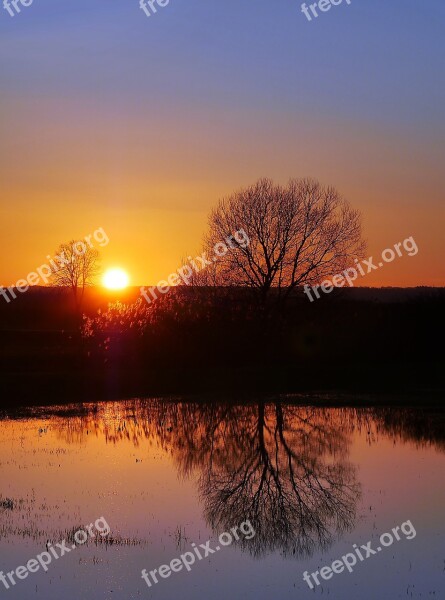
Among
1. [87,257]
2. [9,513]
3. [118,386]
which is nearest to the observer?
[9,513]

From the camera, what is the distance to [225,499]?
1598 cm

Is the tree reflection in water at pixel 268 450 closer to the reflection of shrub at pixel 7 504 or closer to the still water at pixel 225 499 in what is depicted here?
the still water at pixel 225 499

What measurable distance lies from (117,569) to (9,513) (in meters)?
3.75

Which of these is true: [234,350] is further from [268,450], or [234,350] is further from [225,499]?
[225,499]

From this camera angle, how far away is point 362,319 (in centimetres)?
5072

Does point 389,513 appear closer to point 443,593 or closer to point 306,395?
point 443,593

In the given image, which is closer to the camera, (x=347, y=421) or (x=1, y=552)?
(x=1, y=552)

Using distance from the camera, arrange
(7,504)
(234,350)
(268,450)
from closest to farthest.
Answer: (7,504) → (268,450) → (234,350)

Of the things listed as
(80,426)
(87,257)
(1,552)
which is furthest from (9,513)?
(87,257)

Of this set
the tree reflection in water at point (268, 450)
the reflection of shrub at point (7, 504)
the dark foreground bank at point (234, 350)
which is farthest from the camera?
the dark foreground bank at point (234, 350)

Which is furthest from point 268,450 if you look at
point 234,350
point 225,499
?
point 234,350

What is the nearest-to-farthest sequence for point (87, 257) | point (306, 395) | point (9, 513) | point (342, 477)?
point (9, 513)
point (342, 477)
point (306, 395)
point (87, 257)

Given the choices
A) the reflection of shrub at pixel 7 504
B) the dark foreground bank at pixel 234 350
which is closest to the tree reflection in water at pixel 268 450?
the reflection of shrub at pixel 7 504

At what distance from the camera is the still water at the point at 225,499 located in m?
11.3
